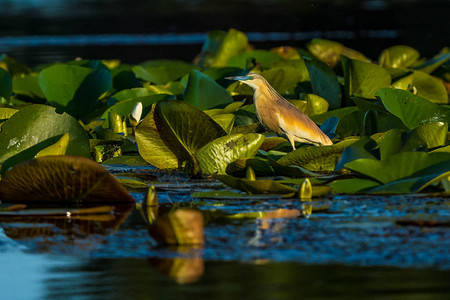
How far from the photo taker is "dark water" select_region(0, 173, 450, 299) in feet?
7.00

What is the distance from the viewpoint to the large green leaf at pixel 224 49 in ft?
22.2

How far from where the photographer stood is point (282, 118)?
407 cm

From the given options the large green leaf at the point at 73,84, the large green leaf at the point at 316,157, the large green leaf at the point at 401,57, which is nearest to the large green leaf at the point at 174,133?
the large green leaf at the point at 316,157

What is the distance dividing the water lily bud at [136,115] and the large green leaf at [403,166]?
4.97 ft

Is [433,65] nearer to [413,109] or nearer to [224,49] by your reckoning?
[224,49]

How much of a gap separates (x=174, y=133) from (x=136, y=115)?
2.29 feet

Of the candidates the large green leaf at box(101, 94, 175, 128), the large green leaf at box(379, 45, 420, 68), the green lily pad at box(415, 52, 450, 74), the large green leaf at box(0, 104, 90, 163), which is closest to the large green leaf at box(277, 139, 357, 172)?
the large green leaf at box(0, 104, 90, 163)

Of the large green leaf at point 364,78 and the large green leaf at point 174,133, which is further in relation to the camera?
the large green leaf at point 364,78

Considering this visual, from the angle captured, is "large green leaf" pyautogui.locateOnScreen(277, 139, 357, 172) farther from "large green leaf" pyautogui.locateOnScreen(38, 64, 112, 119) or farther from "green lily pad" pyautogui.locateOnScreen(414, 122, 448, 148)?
"large green leaf" pyautogui.locateOnScreen(38, 64, 112, 119)

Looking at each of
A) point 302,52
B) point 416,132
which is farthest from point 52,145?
point 302,52

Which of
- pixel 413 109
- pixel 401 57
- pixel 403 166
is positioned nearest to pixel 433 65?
pixel 401 57

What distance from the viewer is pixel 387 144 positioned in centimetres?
333

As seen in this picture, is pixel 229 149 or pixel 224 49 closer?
pixel 229 149

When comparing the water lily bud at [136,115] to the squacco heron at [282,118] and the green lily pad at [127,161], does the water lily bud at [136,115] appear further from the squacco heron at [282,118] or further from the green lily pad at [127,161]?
the squacco heron at [282,118]
